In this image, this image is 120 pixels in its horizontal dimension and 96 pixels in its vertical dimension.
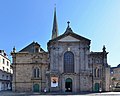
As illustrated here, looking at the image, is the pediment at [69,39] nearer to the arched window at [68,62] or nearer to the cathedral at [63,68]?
the cathedral at [63,68]

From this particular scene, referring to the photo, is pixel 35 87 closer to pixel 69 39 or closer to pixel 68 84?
pixel 68 84

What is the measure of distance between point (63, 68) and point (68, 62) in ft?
5.61

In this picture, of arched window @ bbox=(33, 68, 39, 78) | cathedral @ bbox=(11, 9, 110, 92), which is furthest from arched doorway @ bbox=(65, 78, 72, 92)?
arched window @ bbox=(33, 68, 39, 78)

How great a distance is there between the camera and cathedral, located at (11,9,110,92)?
44.5m

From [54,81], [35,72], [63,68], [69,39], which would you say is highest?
→ [69,39]

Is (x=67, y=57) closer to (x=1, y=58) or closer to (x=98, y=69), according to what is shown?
(x=98, y=69)

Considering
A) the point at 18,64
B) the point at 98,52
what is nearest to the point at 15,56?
the point at 18,64

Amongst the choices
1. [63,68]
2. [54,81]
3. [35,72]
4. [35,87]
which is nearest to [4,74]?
[35,72]

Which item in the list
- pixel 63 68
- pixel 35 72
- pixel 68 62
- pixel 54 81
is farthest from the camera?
pixel 35 72

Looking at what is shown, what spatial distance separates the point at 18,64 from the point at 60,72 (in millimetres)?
9694

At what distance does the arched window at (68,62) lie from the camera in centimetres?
4531

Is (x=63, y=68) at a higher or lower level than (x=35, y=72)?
higher

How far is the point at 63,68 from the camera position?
45.1 m

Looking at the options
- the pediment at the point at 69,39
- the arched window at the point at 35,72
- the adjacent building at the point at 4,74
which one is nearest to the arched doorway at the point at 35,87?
the arched window at the point at 35,72
